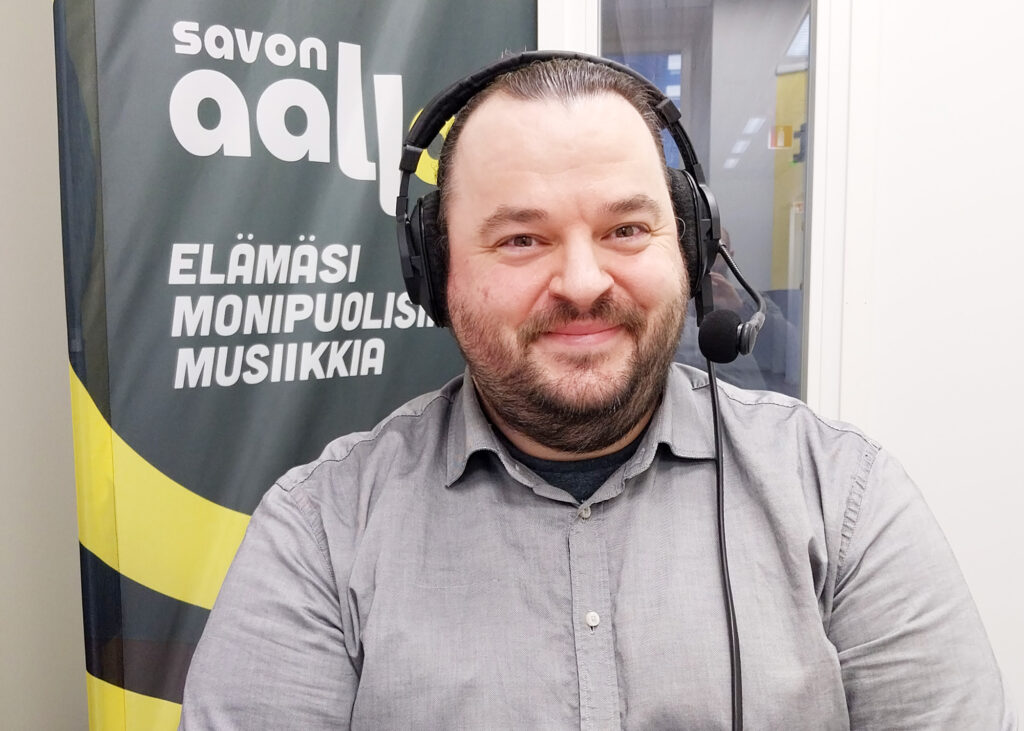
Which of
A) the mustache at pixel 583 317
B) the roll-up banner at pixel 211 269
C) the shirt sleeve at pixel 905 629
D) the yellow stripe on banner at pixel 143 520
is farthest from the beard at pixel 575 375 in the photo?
the yellow stripe on banner at pixel 143 520

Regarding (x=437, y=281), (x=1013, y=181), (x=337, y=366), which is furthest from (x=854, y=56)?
(x=337, y=366)

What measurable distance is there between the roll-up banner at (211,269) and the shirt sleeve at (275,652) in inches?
21.7

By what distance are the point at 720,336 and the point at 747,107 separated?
0.89m

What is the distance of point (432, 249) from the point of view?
39.3 inches

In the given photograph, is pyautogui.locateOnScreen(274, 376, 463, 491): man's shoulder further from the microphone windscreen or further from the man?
the microphone windscreen

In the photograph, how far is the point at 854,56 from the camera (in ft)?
4.93

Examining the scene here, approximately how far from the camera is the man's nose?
2.87 ft

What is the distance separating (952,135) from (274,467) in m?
1.45

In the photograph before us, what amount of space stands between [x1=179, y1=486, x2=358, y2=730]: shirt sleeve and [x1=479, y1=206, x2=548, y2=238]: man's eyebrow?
0.43m

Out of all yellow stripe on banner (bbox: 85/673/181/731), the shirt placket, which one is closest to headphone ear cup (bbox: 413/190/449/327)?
the shirt placket

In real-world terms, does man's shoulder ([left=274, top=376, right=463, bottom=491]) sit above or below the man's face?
below

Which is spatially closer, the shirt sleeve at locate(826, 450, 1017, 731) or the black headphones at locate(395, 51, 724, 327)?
the shirt sleeve at locate(826, 450, 1017, 731)

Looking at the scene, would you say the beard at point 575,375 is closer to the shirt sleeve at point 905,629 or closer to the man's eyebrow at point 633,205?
the man's eyebrow at point 633,205

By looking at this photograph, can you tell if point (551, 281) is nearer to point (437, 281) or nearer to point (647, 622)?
point (437, 281)
